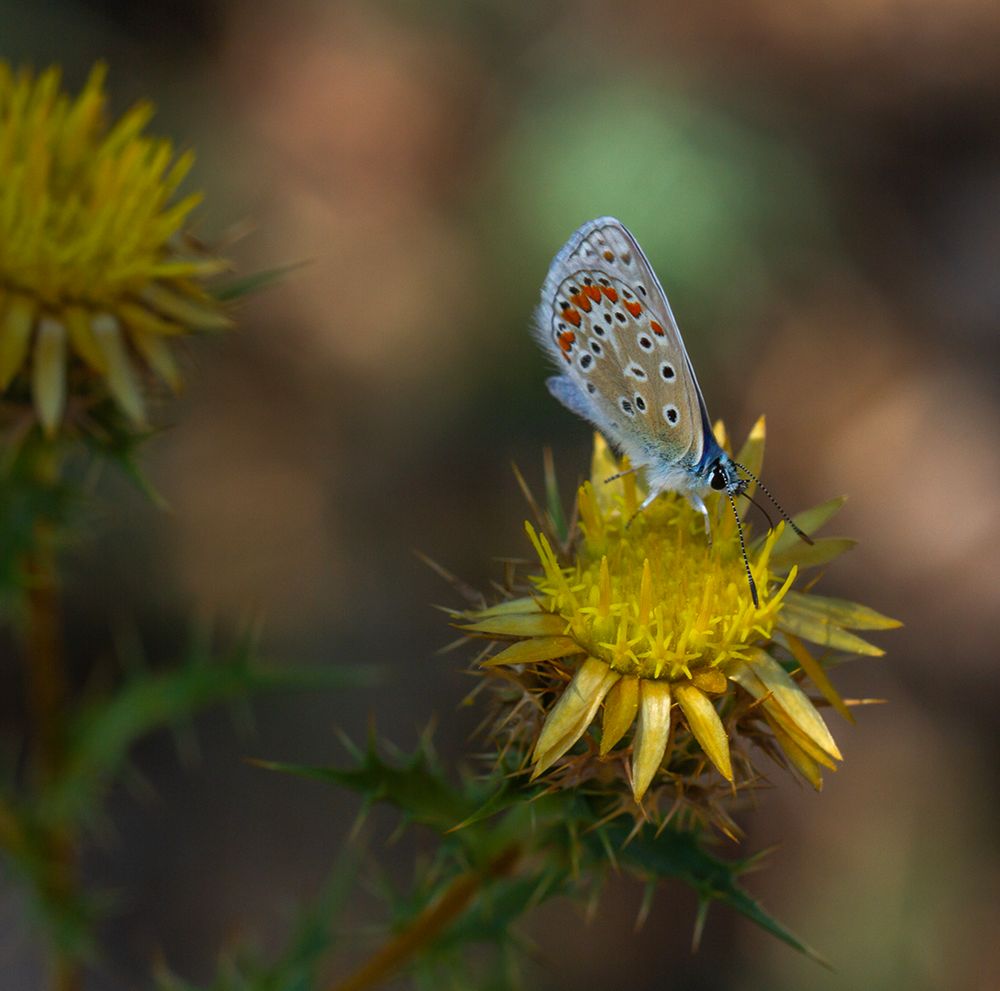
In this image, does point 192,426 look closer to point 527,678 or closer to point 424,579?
point 424,579

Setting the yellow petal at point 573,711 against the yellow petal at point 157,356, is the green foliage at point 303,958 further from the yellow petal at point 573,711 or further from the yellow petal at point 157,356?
the yellow petal at point 157,356

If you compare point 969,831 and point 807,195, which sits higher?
point 807,195

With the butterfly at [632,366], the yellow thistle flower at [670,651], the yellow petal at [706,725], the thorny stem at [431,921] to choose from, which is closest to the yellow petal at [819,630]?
the yellow thistle flower at [670,651]

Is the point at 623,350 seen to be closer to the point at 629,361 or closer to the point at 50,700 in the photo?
the point at 629,361

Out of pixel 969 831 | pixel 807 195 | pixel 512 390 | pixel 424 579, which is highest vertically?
pixel 807 195

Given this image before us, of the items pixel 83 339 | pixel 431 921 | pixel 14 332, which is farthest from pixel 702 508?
pixel 14 332

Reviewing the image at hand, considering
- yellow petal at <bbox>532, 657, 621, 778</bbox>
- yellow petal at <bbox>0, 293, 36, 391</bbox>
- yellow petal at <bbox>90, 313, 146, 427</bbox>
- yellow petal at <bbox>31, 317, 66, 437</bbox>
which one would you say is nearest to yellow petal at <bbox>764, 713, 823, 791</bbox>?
yellow petal at <bbox>532, 657, 621, 778</bbox>

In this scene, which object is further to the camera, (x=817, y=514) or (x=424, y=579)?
(x=424, y=579)

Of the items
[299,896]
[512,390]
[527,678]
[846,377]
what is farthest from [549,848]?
[846,377]
